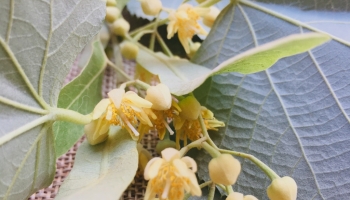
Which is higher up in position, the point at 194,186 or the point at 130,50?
the point at 130,50

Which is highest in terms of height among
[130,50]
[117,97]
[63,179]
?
[130,50]

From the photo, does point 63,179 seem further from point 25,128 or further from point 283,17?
point 283,17

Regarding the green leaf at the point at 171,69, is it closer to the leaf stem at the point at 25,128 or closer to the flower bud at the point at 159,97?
the flower bud at the point at 159,97

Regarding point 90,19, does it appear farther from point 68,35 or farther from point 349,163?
point 349,163

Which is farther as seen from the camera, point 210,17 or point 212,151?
point 210,17

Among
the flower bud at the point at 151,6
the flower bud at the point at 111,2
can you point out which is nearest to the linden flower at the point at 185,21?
the flower bud at the point at 151,6

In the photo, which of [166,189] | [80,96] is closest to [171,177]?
[166,189]

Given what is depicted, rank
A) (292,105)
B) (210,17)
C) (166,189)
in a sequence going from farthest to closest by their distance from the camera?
(210,17)
(292,105)
(166,189)
